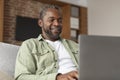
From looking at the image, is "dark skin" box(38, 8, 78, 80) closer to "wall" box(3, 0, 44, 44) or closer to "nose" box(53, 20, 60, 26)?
"nose" box(53, 20, 60, 26)

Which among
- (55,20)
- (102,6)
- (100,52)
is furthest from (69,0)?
(100,52)

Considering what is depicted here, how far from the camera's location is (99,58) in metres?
0.87

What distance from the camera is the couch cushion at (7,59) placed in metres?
1.54

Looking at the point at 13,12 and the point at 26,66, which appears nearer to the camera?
the point at 26,66

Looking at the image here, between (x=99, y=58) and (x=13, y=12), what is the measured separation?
469cm

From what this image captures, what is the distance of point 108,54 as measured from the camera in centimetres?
87

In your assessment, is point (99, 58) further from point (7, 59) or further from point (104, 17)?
point (104, 17)

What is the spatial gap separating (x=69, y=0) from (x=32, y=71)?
4.87m

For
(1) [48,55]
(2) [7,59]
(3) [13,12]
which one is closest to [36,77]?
(1) [48,55]

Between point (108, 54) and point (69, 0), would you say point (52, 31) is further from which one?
point (69, 0)

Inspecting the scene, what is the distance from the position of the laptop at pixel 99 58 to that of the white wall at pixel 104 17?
4787mm

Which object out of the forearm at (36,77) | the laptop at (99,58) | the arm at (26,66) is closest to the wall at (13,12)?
the arm at (26,66)

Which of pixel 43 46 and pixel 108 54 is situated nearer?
pixel 108 54

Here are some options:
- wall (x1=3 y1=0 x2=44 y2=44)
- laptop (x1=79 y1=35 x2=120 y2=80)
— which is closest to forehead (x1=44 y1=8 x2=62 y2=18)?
laptop (x1=79 y1=35 x2=120 y2=80)
